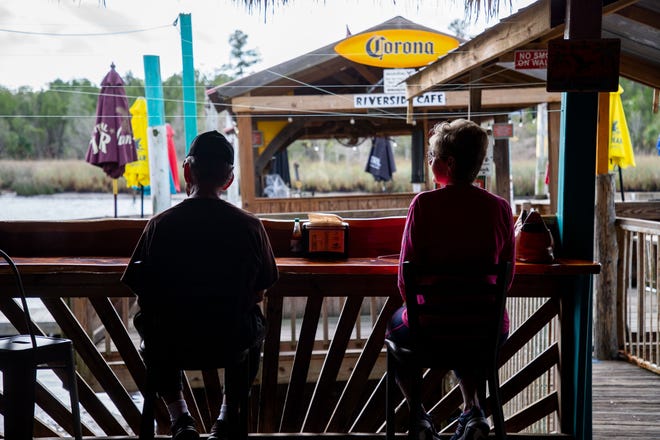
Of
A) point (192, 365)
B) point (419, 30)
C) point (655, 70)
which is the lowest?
point (192, 365)

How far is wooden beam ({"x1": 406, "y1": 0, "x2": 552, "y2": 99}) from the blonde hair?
124 centimetres

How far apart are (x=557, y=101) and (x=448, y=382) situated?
5.43 meters

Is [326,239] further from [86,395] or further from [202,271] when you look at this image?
[86,395]

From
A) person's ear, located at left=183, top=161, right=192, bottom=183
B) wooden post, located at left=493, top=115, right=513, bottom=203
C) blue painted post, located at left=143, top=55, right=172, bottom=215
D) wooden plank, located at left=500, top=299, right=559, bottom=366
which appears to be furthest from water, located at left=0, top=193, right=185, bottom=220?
person's ear, located at left=183, top=161, right=192, bottom=183

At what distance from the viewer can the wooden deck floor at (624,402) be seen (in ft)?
11.4

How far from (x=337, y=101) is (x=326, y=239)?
747cm

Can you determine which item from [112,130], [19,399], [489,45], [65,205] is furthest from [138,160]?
[65,205]

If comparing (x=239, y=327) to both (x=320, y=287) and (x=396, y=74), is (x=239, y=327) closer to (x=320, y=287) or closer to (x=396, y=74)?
(x=320, y=287)

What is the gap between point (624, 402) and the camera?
13.1 feet

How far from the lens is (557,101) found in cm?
970

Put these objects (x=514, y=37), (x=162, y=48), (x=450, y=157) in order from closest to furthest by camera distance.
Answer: (x=450, y=157) < (x=514, y=37) < (x=162, y=48)

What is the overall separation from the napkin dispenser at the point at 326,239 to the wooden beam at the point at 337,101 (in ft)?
22.6

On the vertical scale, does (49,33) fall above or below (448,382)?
above

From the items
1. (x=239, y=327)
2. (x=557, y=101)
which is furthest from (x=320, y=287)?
(x=557, y=101)
